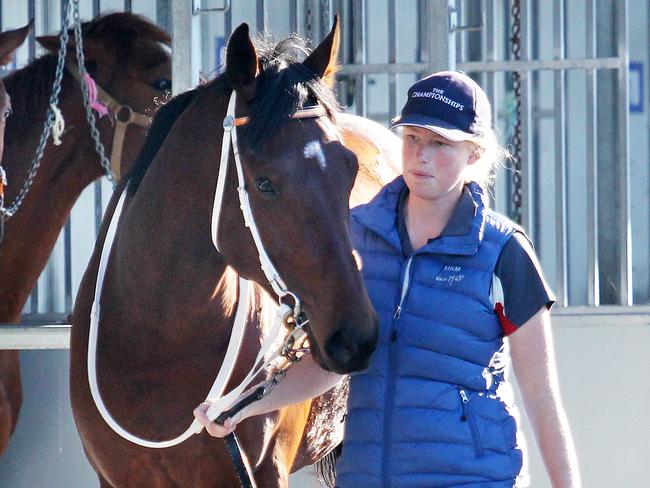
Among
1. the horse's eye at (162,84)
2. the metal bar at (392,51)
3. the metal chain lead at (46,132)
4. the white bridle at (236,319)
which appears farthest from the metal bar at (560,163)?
the metal chain lead at (46,132)

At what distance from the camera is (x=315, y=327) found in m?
2.05

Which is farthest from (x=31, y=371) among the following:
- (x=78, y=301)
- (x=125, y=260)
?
(x=125, y=260)

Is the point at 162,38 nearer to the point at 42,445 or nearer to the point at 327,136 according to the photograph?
the point at 42,445

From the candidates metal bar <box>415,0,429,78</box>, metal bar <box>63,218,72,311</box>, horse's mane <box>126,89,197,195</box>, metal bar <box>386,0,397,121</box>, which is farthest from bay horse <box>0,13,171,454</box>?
horse's mane <box>126,89,197,195</box>

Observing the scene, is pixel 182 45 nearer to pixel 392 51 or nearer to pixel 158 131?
pixel 158 131

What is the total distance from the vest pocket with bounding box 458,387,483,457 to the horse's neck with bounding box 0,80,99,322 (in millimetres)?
2242

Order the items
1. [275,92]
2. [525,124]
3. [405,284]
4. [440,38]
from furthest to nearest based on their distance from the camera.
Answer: [525,124] → [440,38] → [275,92] → [405,284]

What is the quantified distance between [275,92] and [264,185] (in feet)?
0.67

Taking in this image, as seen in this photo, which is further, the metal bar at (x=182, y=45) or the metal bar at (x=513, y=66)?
the metal bar at (x=513, y=66)

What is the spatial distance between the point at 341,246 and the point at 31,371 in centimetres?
238

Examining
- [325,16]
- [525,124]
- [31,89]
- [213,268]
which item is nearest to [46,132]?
[31,89]

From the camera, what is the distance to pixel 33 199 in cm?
382

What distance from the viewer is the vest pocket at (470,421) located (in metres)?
1.97

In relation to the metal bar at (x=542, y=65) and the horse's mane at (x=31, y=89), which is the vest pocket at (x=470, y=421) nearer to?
the metal bar at (x=542, y=65)
